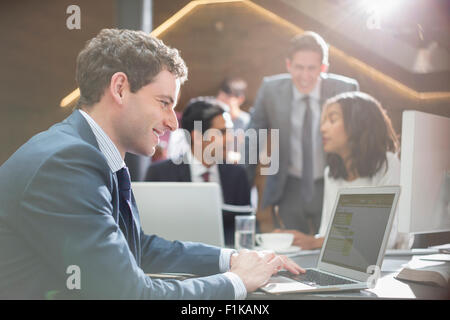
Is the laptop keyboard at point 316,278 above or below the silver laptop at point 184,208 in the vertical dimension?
below

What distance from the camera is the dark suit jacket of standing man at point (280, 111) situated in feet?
8.51

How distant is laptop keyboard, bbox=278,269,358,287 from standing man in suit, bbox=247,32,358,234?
143 centimetres

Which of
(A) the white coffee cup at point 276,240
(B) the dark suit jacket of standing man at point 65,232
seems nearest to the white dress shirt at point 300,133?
(A) the white coffee cup at point 276,240

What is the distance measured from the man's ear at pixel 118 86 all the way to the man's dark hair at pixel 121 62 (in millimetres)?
13

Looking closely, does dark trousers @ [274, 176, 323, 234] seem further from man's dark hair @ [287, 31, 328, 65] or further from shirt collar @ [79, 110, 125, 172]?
shirt collar @ [79, 110, 125, 172]

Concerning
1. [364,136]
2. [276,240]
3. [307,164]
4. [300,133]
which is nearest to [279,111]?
[300,133]

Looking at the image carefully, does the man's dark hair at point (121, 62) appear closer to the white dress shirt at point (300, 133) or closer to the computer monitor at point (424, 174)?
the computer monitor at point (424, 174)

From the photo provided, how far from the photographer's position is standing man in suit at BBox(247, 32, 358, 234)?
257 centimetres

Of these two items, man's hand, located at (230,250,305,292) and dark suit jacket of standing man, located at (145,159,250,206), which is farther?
dark suit jacket of standing man, located at (145,159,250,206)

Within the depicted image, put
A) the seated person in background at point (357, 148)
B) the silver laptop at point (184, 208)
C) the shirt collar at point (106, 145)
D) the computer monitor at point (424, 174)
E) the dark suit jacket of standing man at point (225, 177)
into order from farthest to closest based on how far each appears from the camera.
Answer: the dark suit jacket of standing man at point (225, 177), the seated person in background at point (357, 148), the silver laptop at point (184, 208), the computer monitor at point (424, 174), the shirt collar at point (106, 145)

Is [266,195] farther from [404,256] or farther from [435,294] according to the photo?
[435,294]

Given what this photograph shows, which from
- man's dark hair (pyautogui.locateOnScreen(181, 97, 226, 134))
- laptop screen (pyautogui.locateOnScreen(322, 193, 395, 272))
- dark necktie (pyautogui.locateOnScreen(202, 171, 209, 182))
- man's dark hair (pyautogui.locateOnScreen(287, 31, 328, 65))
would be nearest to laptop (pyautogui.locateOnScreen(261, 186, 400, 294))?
laptop screen (pyautogui.locateOnScreen(322, 193, 395, 272))

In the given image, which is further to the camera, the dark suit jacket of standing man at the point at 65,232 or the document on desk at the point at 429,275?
the document on desk at the point at 429,275

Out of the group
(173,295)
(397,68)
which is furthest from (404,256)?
(397,68)
